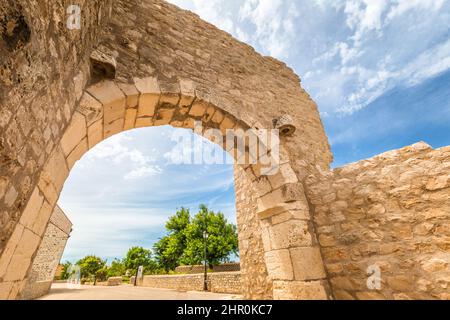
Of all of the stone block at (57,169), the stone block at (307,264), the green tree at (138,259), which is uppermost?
the green tree at (138,259)

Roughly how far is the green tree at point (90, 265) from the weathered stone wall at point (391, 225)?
42.1 metres

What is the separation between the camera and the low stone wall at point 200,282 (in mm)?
11195

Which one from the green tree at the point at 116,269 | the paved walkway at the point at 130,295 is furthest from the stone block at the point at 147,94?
the green tree at the point at 116,269

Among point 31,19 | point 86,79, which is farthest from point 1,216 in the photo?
point 86,79

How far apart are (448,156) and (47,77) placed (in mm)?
3358

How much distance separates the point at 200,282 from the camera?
13.0 m

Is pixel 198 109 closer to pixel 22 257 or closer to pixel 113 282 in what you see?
pixel 22 257

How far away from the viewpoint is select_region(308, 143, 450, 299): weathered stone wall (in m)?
2.08

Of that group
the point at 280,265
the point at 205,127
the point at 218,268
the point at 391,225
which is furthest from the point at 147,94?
the point at 218,268

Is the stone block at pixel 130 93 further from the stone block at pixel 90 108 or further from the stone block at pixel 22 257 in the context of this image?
the stone block at pixel 22 257

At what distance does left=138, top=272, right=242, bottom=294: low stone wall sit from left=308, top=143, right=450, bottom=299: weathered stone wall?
9246 mm

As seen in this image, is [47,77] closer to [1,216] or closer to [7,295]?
[1,216]

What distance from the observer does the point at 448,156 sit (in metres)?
2.16

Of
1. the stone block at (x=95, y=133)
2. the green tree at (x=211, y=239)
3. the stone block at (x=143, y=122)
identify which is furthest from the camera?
the green tree at (x=211, y=239)
